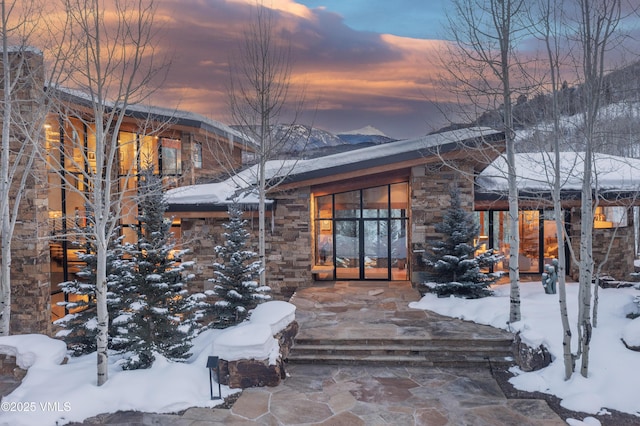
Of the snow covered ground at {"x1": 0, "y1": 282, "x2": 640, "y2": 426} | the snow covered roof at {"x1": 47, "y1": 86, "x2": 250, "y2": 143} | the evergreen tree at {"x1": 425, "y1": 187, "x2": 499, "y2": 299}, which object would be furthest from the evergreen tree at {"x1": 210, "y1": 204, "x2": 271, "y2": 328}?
the evergreen tree at {"x1": 425, "y1": 187, "x2": 499, "y2": 299}

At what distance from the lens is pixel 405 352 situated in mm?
7730

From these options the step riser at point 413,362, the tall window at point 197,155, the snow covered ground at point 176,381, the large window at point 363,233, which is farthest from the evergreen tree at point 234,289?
the tall window at point 197,155

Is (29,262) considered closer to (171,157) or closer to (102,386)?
(171,157)

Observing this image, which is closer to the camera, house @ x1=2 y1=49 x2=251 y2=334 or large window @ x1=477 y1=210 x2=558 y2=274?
house @ x1=2 y1=49 x2=251 y2=334

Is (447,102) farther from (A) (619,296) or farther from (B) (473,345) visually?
(A) (619,296)

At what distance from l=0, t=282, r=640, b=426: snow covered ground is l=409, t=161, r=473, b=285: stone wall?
4356 millimetres

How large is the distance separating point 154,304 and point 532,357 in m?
6.21

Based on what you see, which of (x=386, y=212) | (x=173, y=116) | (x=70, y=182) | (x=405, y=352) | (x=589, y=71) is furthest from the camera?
(x=70, y=182)

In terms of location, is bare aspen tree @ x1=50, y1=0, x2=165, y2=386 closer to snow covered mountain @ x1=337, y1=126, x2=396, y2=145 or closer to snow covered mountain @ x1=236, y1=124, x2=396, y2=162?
snow covered mountain @ x1=236, y1=124, x2=396, y2=162

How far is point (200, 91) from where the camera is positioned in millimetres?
17391

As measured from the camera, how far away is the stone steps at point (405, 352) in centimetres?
750

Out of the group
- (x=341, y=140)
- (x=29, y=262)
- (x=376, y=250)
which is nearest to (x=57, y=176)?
(x=29, y=262)

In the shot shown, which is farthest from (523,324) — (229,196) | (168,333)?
(229,196)

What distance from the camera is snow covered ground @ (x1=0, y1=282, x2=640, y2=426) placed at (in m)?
5.66
